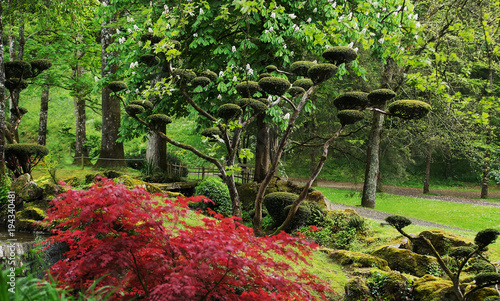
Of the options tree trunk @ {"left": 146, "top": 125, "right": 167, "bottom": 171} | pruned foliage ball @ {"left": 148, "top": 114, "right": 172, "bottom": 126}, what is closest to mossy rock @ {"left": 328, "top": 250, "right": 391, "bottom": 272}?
pruned foliage ball @ {"left": 148, "top": 114, "right": 172, "bottom": 126}

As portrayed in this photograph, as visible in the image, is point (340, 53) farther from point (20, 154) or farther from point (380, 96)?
point (20, 154)

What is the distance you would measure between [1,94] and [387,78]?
39.7 feet

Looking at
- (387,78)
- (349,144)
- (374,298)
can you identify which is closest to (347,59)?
(374,298)

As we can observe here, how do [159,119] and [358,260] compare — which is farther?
[159,119]

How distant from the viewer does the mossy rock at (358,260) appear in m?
5.77

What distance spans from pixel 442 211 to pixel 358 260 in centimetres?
1013

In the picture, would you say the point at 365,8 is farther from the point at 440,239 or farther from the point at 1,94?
the point at 1,94

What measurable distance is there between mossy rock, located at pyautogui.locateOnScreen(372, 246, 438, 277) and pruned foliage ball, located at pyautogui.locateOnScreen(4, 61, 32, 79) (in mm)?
8321

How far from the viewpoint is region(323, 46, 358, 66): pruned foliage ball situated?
623 cm

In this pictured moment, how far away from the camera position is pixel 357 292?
481 centimetres

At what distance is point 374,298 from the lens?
16.0 feet

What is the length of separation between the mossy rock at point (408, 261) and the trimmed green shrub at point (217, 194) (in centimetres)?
459

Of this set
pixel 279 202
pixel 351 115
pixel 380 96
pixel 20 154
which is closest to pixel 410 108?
pixel 380 96

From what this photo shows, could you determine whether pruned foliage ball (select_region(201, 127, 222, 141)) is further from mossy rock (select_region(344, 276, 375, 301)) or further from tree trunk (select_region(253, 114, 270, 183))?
tree trunk (select_region(253, 114, 270, 183))
